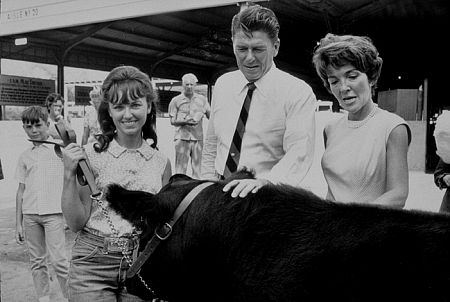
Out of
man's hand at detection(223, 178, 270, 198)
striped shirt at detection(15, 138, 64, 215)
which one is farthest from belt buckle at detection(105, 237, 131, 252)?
striped shirt at detection(15, 138, 64, 215)

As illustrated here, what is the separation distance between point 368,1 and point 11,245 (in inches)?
354

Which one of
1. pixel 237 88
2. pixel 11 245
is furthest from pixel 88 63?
pixel 237 88

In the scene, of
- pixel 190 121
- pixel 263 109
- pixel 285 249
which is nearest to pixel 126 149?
pixel 263 109

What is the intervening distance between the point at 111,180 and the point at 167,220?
0.79m

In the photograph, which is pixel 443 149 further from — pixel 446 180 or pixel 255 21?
pixel 255 21

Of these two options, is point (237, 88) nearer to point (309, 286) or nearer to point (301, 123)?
point (301, 123)

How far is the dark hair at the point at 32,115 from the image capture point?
456 cm

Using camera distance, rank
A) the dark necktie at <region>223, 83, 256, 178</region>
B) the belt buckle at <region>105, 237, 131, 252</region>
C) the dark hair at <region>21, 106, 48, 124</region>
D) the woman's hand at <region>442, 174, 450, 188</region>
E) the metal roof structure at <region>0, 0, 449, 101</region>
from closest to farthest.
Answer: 1. the belt buckle at <region>105, 237, 131, 252</region>
2. the dark necktie at <region>223, 83, 256, 178</region>
3. the woman's hand at <region>442, 174, 450, 188</region>
4. the dark hair at <region>21, 106, 48, 124</region>
5. the metal roof structure at <region>0, 0, 449, 101</region>

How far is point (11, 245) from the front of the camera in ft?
20.9

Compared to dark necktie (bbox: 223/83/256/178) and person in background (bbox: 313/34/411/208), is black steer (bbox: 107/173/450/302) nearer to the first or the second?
person in background (bbox: 313/34/411/208)

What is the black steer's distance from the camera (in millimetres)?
1005

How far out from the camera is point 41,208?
422 centimetres

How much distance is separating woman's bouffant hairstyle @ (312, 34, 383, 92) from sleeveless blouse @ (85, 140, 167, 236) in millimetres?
906

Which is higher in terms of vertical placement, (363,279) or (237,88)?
(237,88)
